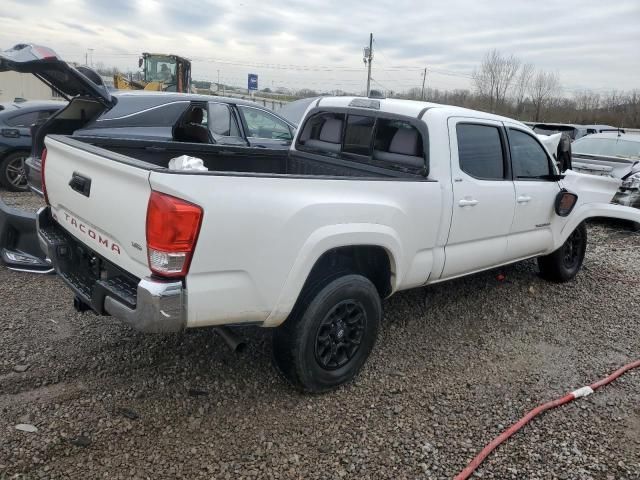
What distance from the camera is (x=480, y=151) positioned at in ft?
13.4

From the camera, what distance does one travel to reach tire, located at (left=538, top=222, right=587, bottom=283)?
5.46 meters

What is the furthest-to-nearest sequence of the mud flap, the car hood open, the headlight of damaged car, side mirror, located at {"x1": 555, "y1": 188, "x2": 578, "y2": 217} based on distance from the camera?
the headlight of damaged car, side mirror, located at {"x1": 555, "y1": 188, "x2": 578, "y2": 217}, the mud flap, the car hood open

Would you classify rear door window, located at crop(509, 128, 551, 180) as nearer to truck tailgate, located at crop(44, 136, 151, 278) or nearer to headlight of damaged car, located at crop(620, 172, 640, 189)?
truck tailgate, located at crop(44, 136, 151, 278)

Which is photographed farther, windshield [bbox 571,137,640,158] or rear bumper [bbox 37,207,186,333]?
windshield [bbox 571,137,640,158]

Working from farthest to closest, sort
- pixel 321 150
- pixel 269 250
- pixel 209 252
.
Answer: pixel 321 150, pixel 269 250, pixel 209 252

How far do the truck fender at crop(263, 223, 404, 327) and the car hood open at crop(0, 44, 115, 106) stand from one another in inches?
128

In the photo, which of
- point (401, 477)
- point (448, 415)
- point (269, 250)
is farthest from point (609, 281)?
point (269, 250)

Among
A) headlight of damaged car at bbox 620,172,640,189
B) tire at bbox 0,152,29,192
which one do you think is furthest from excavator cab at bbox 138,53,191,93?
headlight of damaged car at bbox 620,172,640,189

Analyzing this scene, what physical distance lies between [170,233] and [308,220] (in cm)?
75

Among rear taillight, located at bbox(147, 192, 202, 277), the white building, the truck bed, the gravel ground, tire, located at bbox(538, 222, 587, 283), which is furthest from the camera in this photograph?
the white building

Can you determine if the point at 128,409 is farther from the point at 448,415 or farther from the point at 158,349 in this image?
the point at 448,415

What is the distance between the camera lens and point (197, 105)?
7.47 metres

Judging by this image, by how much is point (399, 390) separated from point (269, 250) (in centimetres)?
148

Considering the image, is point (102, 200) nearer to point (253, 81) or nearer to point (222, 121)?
point (222, 121)
